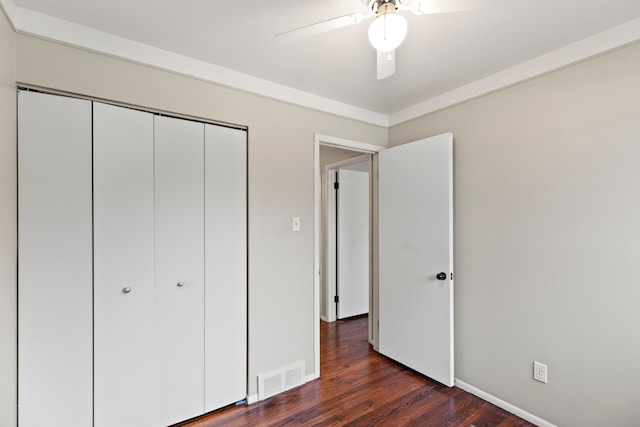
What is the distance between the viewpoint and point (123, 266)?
71.1 inches

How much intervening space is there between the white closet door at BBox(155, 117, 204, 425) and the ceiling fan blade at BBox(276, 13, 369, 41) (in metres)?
1.03

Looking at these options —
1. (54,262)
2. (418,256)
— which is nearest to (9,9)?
(54,262)

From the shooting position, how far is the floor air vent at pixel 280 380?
7.52 feet

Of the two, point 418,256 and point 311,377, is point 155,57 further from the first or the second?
point 311,377

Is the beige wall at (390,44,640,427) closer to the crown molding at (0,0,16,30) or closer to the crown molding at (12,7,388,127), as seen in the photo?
the crown molding at (12,7,388,127)

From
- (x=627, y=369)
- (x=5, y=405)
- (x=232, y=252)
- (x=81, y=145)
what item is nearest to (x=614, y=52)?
(x=627, y=369)

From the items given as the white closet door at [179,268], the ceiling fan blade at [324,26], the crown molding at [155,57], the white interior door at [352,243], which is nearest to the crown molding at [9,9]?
the crown molding at [155,57]

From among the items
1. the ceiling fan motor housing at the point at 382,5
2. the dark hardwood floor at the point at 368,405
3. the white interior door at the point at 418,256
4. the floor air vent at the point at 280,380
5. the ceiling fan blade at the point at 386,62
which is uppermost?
the ceiling fan motor housing at the point at 382,5

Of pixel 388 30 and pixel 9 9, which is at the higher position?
pixel 9 9

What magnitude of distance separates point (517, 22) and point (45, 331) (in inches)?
115

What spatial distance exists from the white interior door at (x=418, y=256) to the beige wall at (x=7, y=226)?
253 centimetres

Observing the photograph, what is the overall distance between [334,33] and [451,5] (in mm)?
726

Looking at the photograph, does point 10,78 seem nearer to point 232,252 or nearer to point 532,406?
point 232,252

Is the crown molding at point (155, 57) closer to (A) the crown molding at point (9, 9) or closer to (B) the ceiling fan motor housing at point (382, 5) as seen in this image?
(A) the crown molding at point (9, 9)
